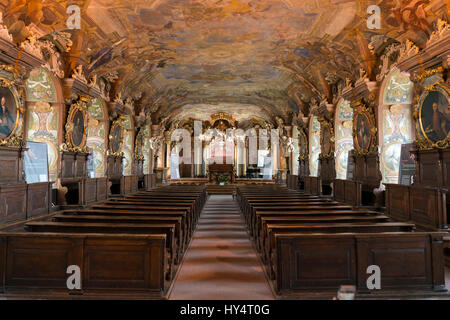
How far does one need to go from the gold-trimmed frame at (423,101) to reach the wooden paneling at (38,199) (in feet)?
31.5

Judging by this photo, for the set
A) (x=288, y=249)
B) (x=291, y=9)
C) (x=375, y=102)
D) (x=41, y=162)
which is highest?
(x=291, y=9)

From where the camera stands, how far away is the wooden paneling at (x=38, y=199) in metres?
6.94

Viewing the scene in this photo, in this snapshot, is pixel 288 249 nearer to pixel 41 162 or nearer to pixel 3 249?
pixel 3 249

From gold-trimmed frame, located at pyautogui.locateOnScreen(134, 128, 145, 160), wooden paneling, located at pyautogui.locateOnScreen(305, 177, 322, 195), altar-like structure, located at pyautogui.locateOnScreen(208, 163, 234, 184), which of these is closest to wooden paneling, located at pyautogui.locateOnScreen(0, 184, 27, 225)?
gold-trimmed frame, located at pyautogui.locateOnScreen(134, 128, 145, 160)

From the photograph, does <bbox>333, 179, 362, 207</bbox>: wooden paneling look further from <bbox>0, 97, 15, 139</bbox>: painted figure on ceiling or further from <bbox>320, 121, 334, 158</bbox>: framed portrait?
<bbox>0, 97, 15, 139</bbox>: painted figure on ceiling

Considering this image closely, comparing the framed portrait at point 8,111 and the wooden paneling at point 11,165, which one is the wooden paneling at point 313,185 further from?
the framed portrait at point 8,111

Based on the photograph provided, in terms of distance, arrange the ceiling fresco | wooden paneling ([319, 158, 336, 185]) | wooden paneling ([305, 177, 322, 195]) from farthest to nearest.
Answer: wooden paneling ([319, 158, 336, 185])
wooden paneling ([305, 177, 322, 195])
the ceiling fresco

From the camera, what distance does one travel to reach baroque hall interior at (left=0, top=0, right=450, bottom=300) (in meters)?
3.92

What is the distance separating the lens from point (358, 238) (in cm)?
397

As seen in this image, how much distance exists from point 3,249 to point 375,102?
10.6 m

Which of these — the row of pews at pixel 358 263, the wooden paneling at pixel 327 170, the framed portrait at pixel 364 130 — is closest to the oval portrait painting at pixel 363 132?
the framed portrait at pixel 364 130

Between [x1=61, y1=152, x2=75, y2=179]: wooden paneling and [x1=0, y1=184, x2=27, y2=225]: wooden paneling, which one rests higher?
[x1=61, y1=152, x2=75, y2=179]: wooden paneling

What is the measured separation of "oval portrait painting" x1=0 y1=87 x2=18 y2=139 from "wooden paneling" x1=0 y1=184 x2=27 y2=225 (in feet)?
4.04
